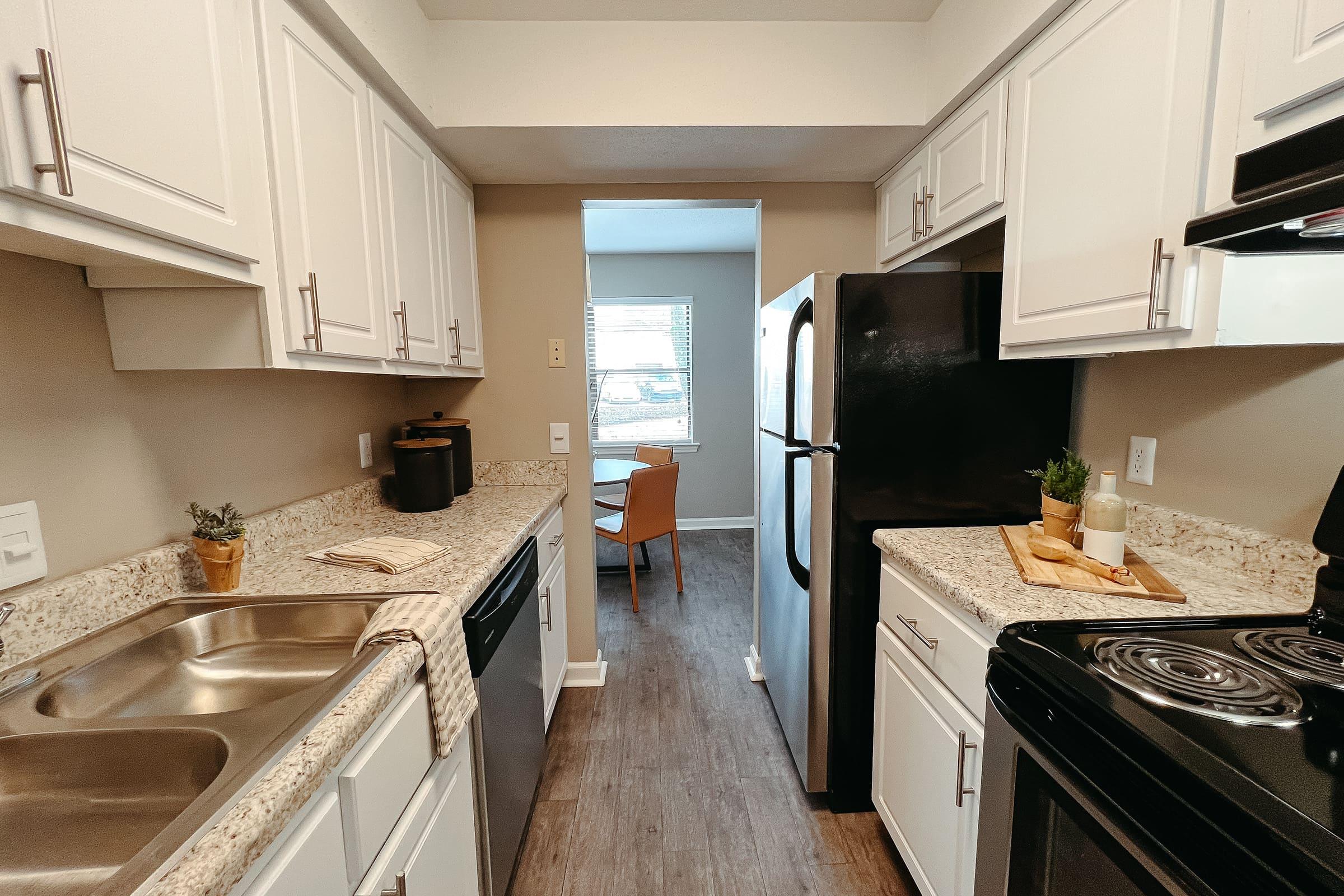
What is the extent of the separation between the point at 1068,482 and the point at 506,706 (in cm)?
148

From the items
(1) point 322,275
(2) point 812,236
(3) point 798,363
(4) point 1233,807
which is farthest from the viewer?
(2) point 812,236

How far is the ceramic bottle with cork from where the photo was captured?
1.18 metres

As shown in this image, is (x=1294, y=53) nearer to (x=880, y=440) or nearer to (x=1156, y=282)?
(x=1156, y=282)

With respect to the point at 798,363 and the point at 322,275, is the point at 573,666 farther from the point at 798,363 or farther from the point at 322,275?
the point at 322,275

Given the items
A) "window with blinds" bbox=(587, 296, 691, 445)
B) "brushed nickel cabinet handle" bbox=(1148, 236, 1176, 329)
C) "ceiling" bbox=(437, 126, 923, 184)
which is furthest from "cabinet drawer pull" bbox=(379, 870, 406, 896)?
"window with blinds" bbox=(587, 296, 691, 445)

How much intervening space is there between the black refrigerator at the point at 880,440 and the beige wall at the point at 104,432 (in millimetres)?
1506

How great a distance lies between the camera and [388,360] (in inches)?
60.1

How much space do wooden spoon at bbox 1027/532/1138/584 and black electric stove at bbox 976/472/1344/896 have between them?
0.59 ft

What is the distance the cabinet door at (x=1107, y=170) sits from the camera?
A: 0.96 metres

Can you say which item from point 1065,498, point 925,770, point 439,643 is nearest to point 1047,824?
point 925,770

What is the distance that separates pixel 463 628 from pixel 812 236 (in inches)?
78.8

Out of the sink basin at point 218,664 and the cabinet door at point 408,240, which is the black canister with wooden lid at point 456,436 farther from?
the sink basin at point 218,664

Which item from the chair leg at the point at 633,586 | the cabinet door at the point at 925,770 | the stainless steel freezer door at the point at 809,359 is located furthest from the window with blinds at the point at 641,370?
the cabinet door at the point at 925,770

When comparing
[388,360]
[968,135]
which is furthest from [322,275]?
[968,135]
